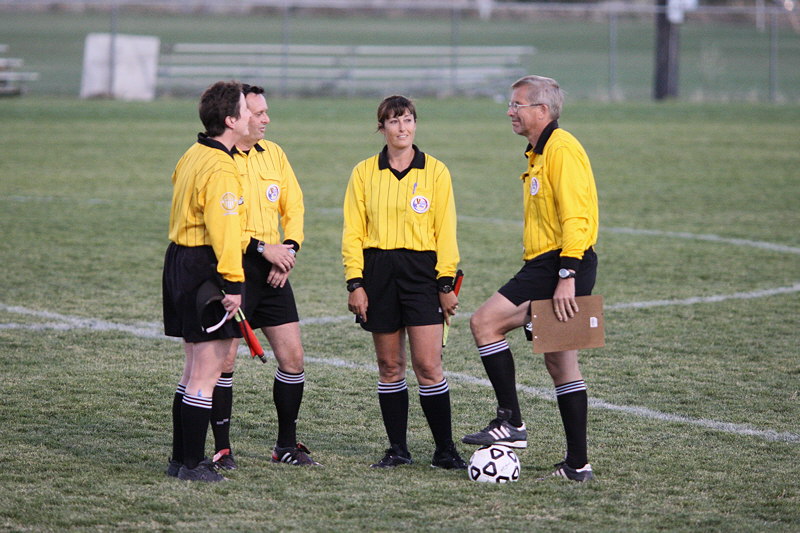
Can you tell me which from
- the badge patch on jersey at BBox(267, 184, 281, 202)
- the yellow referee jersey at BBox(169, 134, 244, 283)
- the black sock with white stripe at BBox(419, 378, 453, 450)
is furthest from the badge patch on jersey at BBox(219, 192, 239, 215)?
the black sock with white stripe at BBox(419, 378, 453, 450)

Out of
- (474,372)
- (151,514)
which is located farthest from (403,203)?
(474,372)

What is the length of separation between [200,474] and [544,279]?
182cm

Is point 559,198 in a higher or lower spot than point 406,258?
higher

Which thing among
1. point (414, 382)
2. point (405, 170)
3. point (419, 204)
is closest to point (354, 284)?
point (419, 204)

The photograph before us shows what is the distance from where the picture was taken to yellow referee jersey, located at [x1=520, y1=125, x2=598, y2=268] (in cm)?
508

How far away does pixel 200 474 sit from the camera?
5129 mm

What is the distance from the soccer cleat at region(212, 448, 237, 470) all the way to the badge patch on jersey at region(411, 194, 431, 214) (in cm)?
148

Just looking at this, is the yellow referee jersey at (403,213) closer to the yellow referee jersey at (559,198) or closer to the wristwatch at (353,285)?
the wristwatch at (353,285)

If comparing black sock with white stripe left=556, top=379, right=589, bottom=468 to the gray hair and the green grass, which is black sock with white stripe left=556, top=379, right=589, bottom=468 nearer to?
the gray hair

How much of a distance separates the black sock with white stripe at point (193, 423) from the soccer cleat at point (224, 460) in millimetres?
225

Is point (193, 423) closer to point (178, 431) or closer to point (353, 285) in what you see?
point (178, 431)

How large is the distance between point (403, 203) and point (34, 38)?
181 ft

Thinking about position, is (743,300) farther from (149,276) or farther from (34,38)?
(34,38)

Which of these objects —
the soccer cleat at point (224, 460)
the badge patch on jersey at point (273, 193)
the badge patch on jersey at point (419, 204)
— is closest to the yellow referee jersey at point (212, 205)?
the badge patch on jersey at point (273, 193)
